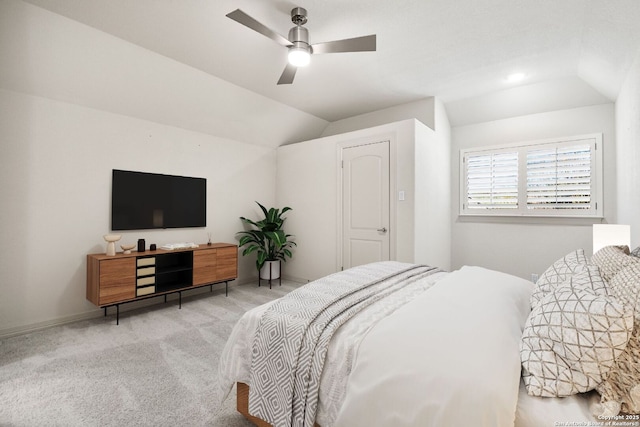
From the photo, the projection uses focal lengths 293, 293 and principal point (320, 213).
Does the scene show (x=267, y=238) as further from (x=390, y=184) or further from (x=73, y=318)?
(x=73, y=318)

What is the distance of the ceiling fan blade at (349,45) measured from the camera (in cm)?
220

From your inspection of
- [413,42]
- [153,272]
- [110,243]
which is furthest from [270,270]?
[413,42]

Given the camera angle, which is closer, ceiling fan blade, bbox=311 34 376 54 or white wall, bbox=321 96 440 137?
ceiling fan blade, bbox=311 34 376 54

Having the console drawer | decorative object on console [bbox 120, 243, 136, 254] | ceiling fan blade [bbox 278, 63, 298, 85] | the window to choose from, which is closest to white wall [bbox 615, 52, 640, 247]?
the window

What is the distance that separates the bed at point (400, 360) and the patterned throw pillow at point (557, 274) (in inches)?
0.4

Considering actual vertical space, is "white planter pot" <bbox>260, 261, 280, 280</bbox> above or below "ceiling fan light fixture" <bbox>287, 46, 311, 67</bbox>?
below

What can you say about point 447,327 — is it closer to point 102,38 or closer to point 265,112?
point 102,38

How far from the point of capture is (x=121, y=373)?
2.05 meters

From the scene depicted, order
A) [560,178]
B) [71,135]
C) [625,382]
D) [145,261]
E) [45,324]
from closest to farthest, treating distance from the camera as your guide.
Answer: [625,382]
[45,324]
[71,135]
[145,261]
[560,178]

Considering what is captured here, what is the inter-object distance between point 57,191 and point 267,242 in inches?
103

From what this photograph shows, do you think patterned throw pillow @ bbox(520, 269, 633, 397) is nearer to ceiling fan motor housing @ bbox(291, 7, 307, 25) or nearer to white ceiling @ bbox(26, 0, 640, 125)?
white ceiling @ bbox(26, 0, 640, 125)

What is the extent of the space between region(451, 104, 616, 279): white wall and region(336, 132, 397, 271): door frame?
139 cm

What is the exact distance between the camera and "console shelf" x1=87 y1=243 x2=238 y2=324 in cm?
288

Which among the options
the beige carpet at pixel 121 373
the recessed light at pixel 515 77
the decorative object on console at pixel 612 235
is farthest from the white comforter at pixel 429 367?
the recessed light at pixel 515 77
